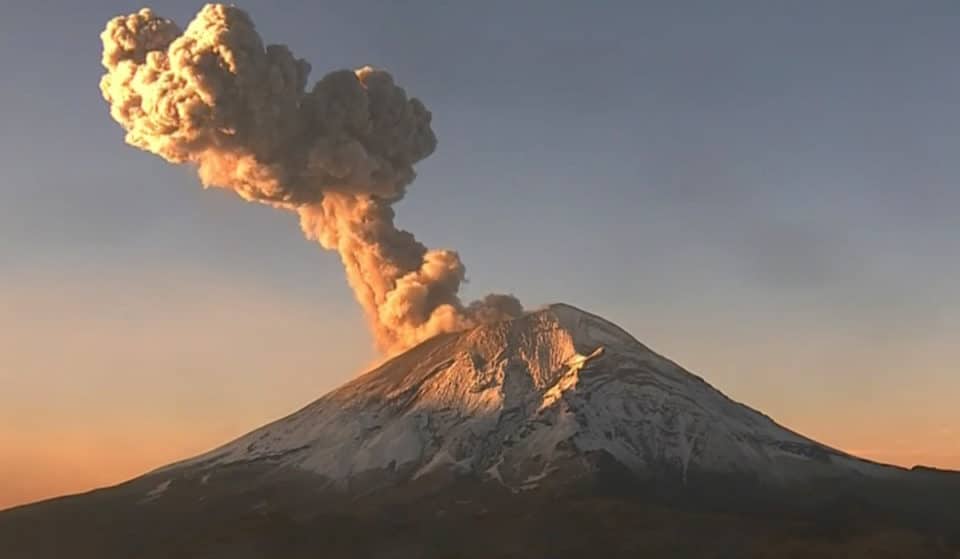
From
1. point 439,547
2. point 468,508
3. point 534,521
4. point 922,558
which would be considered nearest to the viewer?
point 922,558

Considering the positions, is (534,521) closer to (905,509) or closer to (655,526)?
(655,526)

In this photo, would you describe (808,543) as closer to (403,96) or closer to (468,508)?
(468,508)

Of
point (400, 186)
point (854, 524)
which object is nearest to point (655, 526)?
point (854, 524)

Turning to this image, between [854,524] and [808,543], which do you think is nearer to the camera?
[808,543]

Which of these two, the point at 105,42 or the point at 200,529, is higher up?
the point at 105,42

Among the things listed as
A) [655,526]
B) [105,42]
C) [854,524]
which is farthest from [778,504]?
[105,42]

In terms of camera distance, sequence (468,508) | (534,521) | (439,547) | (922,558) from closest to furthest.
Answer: (922,558), (439,547), (534,521), (468,508)

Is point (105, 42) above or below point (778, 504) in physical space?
above

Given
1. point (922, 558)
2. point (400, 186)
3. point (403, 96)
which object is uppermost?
point (403, 96)

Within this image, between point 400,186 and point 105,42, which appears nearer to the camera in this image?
point 105,42
